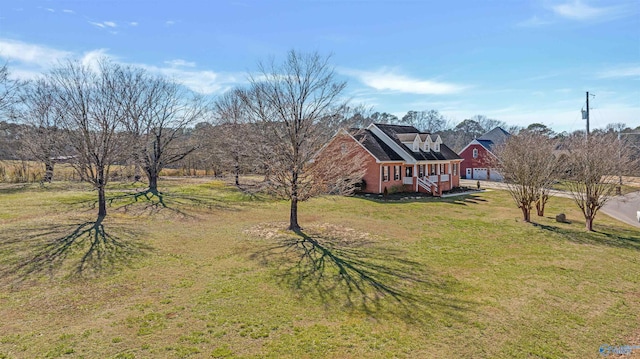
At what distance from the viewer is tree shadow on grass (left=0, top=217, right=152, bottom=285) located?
9797 millimetres

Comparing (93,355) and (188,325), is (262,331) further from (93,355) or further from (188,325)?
(93,355)

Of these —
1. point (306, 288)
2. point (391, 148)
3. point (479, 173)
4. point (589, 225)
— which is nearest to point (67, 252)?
point (306, 288)

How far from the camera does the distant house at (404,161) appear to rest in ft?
96.3

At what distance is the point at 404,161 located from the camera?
31.2 m

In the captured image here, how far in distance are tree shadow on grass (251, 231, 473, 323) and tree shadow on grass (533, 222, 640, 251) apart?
9620mm

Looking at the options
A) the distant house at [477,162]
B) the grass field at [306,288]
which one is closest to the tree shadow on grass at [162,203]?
the grass field at [306,288]

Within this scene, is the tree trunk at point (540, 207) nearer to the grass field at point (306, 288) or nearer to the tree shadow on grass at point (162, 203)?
the grass field at point (306, 288)

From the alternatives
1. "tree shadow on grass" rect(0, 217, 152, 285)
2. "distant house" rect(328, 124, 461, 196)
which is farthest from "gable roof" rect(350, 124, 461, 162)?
"tree shadow on grass" rect(0, 217, 152, 285)

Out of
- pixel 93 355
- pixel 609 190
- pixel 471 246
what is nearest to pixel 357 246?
pixel 471 246

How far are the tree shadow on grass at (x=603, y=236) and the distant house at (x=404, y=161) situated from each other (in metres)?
13.1

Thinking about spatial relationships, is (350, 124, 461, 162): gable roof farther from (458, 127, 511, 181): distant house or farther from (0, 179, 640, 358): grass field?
(0, 179, 640, 358): grass field

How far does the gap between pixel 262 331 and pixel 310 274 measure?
3.58 m

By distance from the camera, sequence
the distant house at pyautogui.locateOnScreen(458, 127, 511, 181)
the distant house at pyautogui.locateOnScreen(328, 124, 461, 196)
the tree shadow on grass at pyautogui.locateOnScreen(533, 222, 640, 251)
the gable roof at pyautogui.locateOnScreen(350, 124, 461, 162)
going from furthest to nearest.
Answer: the distant house at pyautogui.locateOnScreen(458, 127, 511, 181)
the gable roof at pyautogui.locateOnScreen(350, 124, 461, 162)
the distant house at pyautogui.locateOnScreen(328, 124, 461, 196)
the tree shadow on grass at pyautogui.locateOnScreen(533, 222, 640, 251)

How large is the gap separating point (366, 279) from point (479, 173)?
43794 mm
